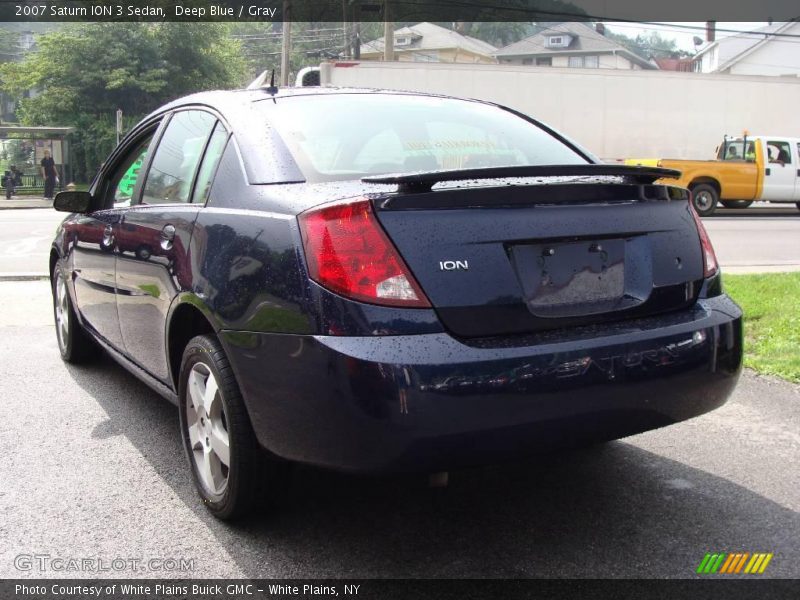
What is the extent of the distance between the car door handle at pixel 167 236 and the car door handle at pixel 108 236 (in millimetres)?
741

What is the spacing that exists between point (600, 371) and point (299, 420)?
3.03ft

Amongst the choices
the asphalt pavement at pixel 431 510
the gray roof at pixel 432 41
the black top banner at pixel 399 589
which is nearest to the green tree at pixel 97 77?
the gray roof at pixel 432 41

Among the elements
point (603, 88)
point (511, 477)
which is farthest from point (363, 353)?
point (603, 88)

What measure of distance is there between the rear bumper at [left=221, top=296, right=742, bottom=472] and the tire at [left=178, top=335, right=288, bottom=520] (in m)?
0.11

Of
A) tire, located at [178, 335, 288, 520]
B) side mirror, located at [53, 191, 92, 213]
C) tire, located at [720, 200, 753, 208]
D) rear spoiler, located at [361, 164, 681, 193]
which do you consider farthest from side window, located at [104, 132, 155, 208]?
tire, located at [720, 200, 753, 208]

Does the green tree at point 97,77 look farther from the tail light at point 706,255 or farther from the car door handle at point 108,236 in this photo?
the tail light at point 706,255

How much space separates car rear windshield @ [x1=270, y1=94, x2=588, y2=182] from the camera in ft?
10.2

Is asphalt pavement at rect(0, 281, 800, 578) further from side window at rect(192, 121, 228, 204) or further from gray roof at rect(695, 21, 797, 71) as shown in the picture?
gray roof at rect(695, 21, 797, 71)

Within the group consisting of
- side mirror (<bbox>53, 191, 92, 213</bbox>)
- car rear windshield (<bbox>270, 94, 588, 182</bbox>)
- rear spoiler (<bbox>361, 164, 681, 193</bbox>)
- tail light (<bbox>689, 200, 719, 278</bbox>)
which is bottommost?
tail light (<bbox>689, 200, 719, 278</bbox>)

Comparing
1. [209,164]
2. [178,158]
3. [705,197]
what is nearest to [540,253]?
[209,164]

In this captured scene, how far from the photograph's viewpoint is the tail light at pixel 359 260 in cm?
243

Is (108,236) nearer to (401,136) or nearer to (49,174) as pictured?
(401,136)

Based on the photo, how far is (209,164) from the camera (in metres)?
3.32

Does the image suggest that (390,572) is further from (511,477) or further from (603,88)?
(603,88)
